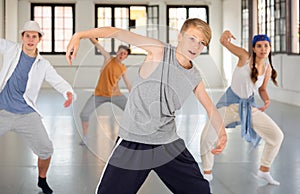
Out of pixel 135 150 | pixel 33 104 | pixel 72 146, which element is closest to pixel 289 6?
pixel 72 146

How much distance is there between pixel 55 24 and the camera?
757 inches

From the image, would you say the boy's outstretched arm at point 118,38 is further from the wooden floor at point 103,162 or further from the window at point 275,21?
the window at point 275,21

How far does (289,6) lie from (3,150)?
319 inches

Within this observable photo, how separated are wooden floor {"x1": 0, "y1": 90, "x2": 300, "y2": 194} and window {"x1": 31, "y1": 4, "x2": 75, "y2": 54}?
12.4 meters

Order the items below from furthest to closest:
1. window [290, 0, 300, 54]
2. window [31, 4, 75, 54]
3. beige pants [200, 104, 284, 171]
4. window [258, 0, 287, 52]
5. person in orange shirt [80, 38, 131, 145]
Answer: window [31, 4, 75, 54]
window [258, 0, 287, 52]
window [290, 0, 300, 54]
beige pants [200, 104, 284, 171]
person in orange shirt [80, 38, 131, 145]

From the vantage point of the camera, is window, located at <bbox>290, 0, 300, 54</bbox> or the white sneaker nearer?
the white sneaker

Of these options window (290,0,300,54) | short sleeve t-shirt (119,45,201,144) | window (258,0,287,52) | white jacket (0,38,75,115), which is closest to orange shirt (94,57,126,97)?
short sleeve t-shirt (119,45,201,144)

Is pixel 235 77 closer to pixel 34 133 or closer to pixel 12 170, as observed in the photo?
pixel 34 133

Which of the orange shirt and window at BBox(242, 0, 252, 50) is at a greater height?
window at BBox(242, 0, 252, 50)

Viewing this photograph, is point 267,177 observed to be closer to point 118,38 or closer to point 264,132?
point 264,132

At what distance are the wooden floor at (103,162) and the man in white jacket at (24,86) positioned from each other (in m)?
0.31

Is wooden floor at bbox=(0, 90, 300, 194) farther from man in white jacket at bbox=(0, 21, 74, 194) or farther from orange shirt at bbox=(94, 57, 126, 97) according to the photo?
man in white jacket at bbox=(0, 21, 74, 194)

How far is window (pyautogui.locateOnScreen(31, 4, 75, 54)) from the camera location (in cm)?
1906

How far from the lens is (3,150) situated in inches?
239
